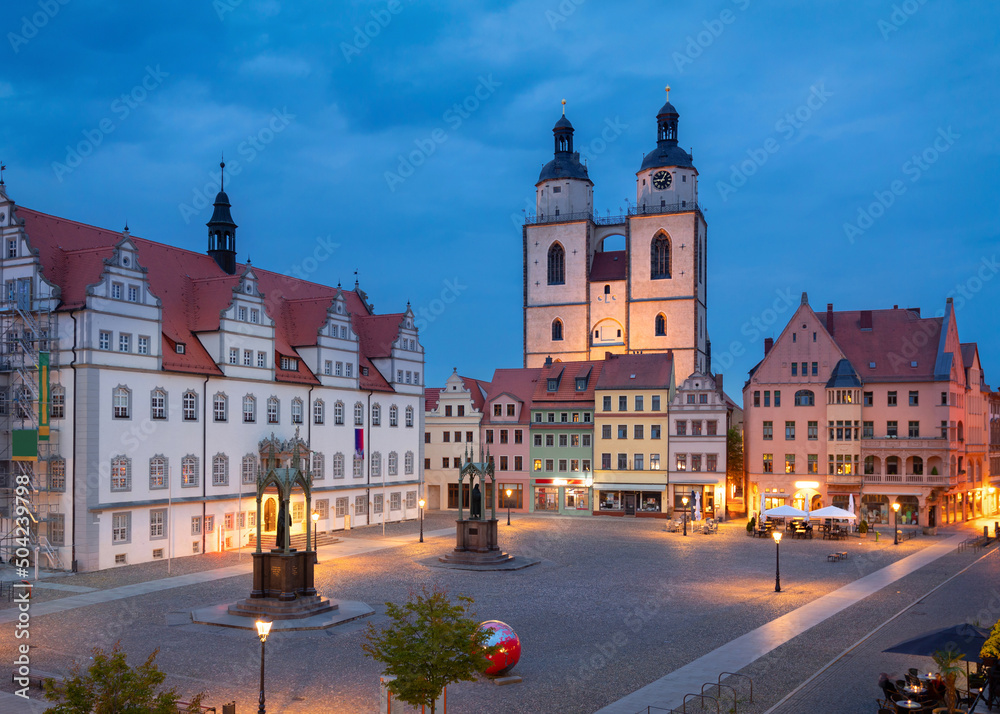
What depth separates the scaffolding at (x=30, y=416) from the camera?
127 ft

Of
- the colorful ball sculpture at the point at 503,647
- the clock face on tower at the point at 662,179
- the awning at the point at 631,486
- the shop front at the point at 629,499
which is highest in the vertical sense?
the clock face on tower at the point at 662,179

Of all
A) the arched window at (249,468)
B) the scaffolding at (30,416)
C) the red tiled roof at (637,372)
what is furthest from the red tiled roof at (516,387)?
the scaffolding at (30,416)

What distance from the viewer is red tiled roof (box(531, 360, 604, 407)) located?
70062 millimetres

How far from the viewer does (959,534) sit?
56.5 meters

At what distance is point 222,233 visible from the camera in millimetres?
56281

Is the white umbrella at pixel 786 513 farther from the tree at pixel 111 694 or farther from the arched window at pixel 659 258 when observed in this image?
the tree at pixel 111 694

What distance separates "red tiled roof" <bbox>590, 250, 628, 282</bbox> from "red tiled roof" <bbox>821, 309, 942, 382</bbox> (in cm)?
2699

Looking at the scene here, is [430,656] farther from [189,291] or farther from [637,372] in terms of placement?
[637,372]

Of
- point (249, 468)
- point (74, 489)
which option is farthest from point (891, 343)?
point (74, 489)

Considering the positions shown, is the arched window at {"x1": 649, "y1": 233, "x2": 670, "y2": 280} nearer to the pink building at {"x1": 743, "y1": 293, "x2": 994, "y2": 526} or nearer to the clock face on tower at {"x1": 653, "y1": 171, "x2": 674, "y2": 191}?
the clock face on tower at {"x1": 653, "y1": 171, "x2": 674, "y2": 191}

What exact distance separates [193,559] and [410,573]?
39.1 feet

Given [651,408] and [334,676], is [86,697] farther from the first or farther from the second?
[651,408]

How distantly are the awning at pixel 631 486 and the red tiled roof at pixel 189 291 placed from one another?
62.0ft

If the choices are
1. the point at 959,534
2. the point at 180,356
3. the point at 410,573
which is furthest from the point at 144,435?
the point at 959,534
